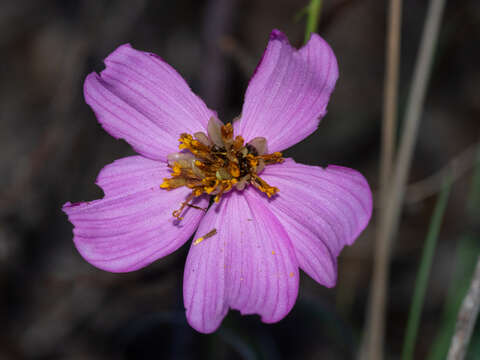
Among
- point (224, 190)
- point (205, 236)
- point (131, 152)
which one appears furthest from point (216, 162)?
point (131, 152)

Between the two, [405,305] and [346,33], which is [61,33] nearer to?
[346,33]

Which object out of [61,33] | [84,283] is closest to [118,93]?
[84,283]

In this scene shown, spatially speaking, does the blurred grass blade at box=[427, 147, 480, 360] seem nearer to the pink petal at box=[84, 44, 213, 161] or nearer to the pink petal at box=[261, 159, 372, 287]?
the pink petal at box=[261, 159, 372, 287]

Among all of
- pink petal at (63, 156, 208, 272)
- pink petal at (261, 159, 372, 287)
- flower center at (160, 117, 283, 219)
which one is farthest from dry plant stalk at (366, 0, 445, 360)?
pink petal at (63, 156, 208, 272)

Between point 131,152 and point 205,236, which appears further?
point 131,152

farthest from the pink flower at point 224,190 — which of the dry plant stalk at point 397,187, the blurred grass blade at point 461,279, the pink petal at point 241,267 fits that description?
the blurred grass blade at point 461,279

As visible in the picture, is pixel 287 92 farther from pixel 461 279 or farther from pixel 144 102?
pixel 461 279
